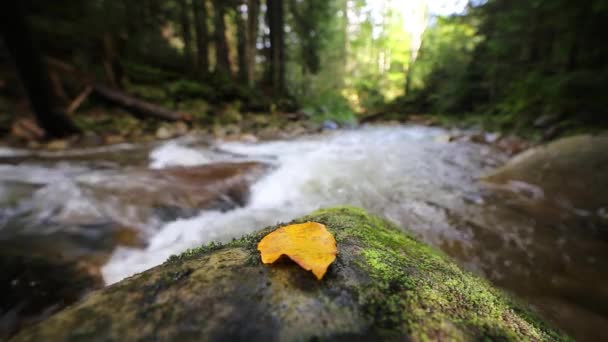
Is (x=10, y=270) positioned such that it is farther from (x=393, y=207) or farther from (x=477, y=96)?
(x=477, y=96)

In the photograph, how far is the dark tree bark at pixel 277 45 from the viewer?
44.8 feet

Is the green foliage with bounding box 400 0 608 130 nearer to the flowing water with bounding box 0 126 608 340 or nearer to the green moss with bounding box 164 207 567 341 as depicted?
the flowing water with bounding box 0 126 608 340

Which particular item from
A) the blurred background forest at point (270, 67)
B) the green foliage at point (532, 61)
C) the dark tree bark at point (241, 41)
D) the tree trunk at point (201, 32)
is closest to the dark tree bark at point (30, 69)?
the blurred background forest at point (270, 67)

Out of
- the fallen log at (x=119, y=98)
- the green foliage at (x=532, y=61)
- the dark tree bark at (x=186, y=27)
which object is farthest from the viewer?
the dark tree bark at (x=186, y=27)

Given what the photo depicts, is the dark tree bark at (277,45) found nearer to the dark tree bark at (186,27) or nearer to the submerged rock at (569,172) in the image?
the dark tree bark at (186,27)

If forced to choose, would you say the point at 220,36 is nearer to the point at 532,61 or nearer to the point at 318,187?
the point at 318,187

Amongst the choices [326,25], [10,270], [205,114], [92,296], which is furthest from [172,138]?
[326,25]

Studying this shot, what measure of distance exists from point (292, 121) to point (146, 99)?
5.87 meters

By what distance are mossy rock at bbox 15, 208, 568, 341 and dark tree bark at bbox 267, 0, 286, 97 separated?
14.8 meters

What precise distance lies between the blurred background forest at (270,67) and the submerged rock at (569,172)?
2325 mm

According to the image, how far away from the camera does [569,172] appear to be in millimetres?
3736

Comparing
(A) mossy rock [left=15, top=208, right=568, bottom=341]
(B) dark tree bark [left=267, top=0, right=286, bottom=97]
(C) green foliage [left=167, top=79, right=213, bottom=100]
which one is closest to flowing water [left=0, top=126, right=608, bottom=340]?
(A) mossy rock [left=15, top=208, right=568, bottom=341]

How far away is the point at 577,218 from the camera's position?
3.02 m

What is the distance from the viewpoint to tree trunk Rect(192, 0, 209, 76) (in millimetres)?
12164
